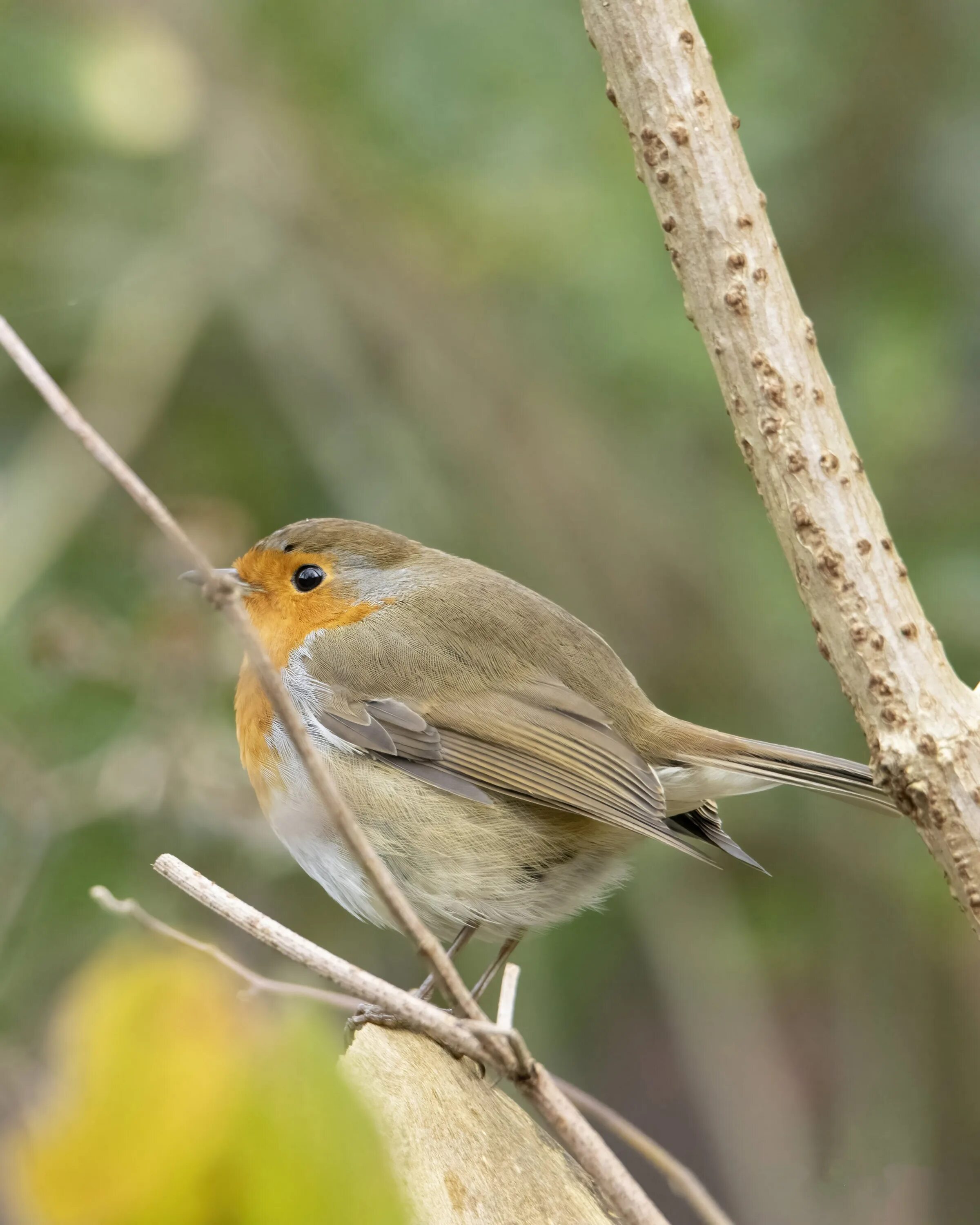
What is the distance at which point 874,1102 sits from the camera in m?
3.72

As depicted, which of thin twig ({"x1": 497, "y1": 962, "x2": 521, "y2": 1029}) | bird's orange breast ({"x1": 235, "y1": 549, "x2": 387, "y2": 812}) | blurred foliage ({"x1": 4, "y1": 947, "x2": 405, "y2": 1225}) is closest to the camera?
blurred foliage ({"x1": 4, "y1": 947, "x2": 405, "y2": 1225})

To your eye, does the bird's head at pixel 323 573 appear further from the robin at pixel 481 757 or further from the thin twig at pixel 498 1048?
the thin twig at pixel 498 1048

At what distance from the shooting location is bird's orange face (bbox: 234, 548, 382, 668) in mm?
2859

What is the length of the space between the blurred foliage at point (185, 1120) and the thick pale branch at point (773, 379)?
1.10 m

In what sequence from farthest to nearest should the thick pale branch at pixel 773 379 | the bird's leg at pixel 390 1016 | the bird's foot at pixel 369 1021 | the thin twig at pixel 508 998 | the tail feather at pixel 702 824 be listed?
the tail feather at pixel 702 824, the bird's leg at pixel 390 1016, the bird's foot at pixel 369 1021, the thick pale branch at pixel 773 379, the thin twig at pixel 508 998

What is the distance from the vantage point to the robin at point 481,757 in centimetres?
238

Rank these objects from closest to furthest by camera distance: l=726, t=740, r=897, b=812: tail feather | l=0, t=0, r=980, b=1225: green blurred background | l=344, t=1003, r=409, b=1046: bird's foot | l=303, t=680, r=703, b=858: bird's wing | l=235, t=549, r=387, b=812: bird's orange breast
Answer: l=344, t=1003, r=409, b=1046: bird's foot < l=726, t=740, r=897, b=812: tail feather < l=303, t=680, r=703, b=858: bird's wing < l=235, t=549, r=387, b=812: bird's orange breast < l=0, t=0, r=980, b=1225: green blurred background

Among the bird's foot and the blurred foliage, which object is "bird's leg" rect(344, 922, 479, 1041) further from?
the blurred foliage

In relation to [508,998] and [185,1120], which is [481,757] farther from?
[185,1120]

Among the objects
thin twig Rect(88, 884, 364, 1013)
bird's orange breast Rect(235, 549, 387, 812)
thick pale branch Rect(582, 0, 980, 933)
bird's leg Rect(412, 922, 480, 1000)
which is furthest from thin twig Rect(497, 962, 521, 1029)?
bird's orange breast Rect(235, 549, 387, 812)

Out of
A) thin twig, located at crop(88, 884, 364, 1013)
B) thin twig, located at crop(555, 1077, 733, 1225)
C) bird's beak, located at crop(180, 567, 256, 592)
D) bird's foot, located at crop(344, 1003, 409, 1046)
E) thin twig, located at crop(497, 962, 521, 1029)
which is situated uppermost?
bird's beak, located at crop(180, 567, 256, 592)

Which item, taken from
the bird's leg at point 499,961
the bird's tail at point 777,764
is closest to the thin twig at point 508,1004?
the bird's tail at point 777,764

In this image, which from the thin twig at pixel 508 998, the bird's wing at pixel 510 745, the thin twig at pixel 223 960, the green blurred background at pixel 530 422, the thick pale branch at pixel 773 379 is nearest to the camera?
the thin twig at pixel 223 960

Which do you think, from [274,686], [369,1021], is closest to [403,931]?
[274,686]
